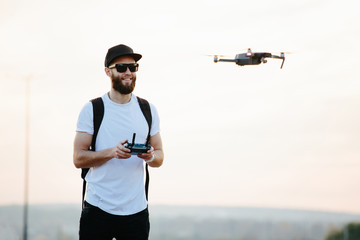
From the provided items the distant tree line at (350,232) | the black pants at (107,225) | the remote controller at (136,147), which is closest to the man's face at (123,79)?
the remote controller at (136,147)

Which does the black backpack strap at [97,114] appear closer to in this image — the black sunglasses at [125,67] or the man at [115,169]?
the man at [115,169]

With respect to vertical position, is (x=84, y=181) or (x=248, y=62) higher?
(x=248, y=62)

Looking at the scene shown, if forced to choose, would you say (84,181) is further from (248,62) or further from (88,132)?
(248,62)

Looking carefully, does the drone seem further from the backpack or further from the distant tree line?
the distant tree line

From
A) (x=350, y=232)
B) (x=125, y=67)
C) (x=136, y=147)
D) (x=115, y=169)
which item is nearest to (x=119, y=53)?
(x=125, y=67)

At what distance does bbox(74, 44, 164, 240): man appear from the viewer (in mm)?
6543

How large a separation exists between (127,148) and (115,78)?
Answer: 790mm

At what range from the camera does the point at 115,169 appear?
654 cm

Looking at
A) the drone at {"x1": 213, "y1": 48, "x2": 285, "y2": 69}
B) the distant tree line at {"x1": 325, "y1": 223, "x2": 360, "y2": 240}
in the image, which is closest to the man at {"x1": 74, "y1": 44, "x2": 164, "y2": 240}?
the drone at {"x1": 213, "y1": 48, "x2": 285, "y2": 69}

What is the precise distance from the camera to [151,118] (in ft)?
22.4

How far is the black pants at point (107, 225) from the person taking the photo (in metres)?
6.55

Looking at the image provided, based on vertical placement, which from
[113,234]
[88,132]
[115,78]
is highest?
[115,78]

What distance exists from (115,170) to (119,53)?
1069 millimetres

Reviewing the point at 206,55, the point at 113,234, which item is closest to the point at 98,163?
the point at 113,234
